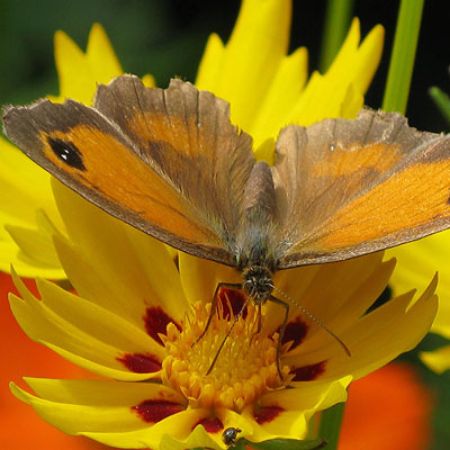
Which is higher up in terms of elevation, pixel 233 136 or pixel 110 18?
pixel 110 18

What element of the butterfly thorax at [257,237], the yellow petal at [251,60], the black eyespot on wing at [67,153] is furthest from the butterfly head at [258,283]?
the yellow petal at [251,60]

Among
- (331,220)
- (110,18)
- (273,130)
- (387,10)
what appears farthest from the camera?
(387,10)

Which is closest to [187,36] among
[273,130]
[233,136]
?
[273,130]

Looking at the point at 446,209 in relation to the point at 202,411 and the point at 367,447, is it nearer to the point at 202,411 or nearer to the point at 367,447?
the point at 202,411

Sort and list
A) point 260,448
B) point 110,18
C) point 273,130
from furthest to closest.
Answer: point 110,18, point 273,130, point 260,448

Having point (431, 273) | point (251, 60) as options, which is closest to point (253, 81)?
point (251, 60)

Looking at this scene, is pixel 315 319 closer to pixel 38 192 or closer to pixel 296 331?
pixel 296 331

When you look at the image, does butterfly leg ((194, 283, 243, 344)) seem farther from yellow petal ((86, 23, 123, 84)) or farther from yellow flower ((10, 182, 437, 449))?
yellow petal ((86, 23, 123, 84))
